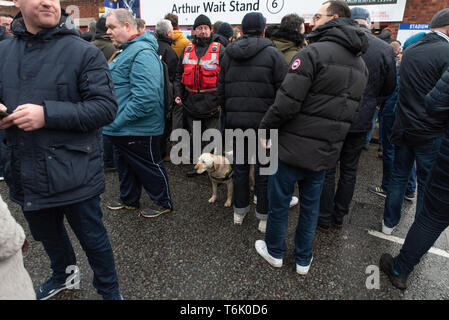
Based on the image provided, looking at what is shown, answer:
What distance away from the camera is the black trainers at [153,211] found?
3.25 meters

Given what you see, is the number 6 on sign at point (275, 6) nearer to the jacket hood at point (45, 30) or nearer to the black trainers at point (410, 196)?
the black trainers at point (410, 196)

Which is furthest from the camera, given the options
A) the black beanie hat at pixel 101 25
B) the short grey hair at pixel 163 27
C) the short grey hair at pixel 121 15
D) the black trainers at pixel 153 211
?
the short grey hair at pixel 163 27

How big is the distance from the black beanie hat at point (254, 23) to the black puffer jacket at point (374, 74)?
3.34ft

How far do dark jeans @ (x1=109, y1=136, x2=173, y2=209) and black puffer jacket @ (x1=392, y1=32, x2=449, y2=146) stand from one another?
249cm

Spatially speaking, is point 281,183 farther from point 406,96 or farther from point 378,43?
point 378,43

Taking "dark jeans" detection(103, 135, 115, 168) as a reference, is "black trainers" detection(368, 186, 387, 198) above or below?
below

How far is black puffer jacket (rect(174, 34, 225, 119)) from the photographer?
153 inches

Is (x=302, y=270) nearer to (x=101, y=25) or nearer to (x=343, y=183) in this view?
(x=343, y=183)

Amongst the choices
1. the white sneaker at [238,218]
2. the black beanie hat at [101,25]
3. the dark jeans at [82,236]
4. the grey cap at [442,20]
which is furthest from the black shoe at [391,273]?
the black beanie hat at [101,25]

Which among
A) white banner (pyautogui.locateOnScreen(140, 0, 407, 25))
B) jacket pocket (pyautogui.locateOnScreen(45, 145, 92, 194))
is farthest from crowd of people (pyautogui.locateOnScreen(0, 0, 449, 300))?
white banner (pyautogui.locateOnScreen(140, 0, 407, 25))

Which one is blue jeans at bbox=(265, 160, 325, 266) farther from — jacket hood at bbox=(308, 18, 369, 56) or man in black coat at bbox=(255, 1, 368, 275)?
jacket hood at bbox=(308, 18, 369, 56)

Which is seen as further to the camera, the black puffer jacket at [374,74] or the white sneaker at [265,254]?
the black puffer jacket at [374,74]
